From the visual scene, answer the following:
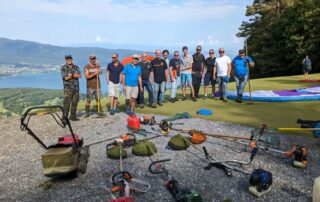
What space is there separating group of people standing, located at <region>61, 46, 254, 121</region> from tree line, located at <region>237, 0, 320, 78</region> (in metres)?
32.6

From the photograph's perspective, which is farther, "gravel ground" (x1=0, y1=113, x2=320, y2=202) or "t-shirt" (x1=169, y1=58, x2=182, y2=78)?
"t-shirt" (x1=169, y1=58, x2=182, y2=78)

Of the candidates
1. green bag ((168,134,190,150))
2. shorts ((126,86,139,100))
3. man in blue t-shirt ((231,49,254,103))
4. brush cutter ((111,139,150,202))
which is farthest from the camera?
man in blue t-shirt ((231,49,254,103))

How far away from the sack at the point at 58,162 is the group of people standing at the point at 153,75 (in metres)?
6.06

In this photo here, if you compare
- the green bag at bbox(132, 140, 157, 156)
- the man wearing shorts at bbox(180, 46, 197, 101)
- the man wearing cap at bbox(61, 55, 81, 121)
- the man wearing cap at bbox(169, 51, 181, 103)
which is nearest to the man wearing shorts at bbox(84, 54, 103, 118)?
the man wearing cap at bbox(61, 55, 81, 121)

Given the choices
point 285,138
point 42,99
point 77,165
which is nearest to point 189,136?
point 285,138

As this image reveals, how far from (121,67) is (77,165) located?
24.2ft

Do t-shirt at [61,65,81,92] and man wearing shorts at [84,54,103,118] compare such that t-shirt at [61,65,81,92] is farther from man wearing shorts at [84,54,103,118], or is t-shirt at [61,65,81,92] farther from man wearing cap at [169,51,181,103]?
man wearing cap at [169,51,181,103]

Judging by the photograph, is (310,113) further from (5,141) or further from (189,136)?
(5,141)

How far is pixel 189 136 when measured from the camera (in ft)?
35.9

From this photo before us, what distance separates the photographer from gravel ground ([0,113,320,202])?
22.4 feet

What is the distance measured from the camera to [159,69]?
51.1 ft

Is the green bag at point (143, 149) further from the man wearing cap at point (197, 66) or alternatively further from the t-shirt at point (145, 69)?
the man wearing cap at point (197, 66)

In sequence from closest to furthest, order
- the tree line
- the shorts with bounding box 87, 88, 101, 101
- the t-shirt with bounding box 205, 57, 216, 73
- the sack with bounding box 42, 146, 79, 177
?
the sack with bounding box 42, 146, 79, 177 → the shorts with bounding box 87, 88, 101, 101 → the t-shirt with bounding box 205, 57, 216, 73 → the tree line

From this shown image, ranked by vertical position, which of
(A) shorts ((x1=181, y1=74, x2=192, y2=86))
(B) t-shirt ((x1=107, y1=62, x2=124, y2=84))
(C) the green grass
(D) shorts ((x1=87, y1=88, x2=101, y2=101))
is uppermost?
(B) t-shirt ((x1=107, y1=62, x2=124, y2=84))
